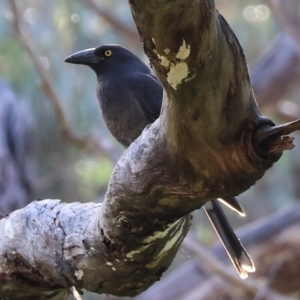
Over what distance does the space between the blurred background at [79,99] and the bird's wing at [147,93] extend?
3.55ft

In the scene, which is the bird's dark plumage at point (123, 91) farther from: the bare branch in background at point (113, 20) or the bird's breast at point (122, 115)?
the bare branch in background at point (113, 20)

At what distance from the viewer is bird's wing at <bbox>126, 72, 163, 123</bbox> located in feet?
10.1

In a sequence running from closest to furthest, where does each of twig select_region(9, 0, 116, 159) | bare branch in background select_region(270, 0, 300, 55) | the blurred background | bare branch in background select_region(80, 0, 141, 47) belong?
bare branch in background select_region(270, 0, 300, 55) < twig select_region(9, 0, 116, 159) < the blurred background < bare branch in background select_region(80, 0, 141, 47)

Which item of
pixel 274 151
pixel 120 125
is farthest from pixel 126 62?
pixel 274 151

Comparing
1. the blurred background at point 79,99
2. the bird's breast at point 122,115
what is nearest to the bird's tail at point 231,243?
the bird's breast at point 122,115

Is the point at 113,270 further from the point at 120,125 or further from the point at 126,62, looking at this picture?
the point at 126,62

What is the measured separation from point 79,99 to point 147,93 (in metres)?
3.18

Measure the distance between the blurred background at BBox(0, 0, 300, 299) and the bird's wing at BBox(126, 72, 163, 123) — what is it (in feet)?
3.55

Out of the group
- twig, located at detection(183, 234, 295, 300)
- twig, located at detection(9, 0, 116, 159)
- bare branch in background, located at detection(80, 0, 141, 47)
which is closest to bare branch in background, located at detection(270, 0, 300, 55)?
twig, located at detection(183, 234, 295, 300)

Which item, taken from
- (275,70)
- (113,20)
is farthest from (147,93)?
(113,20)

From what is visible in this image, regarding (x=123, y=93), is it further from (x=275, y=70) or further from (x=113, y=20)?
(x=113, y=20)

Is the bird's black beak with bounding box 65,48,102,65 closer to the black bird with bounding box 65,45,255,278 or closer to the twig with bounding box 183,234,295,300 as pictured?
the black bird with bounding box 65,45,255,278

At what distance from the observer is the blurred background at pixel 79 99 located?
4.62 meters

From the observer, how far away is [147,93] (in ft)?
10.3
